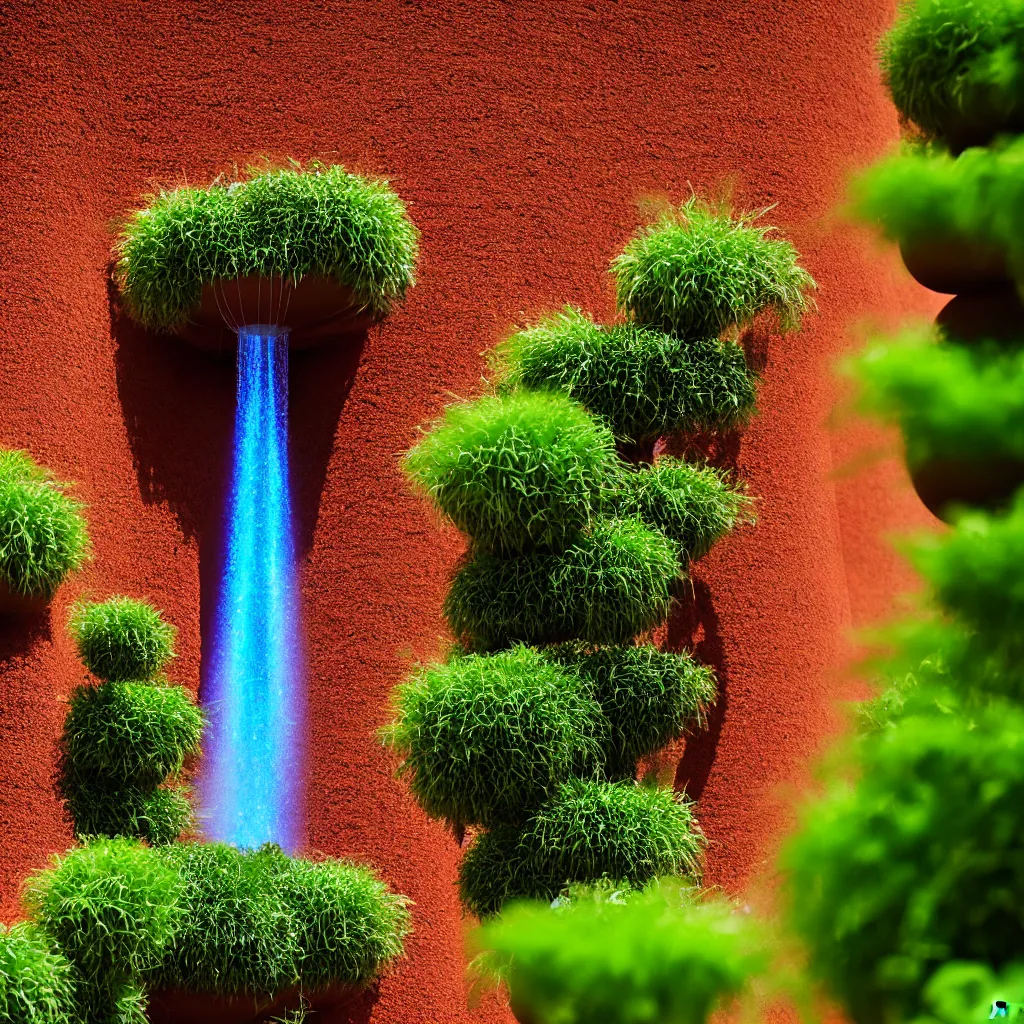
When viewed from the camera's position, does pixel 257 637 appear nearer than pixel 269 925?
No

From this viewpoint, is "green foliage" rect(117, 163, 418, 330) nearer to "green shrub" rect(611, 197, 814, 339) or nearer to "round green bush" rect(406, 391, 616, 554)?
"green shrub" rect(611, 197, 814, 339)

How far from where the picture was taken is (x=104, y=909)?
4641 millimetres

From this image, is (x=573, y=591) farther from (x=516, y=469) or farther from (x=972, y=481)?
(x=972, y=481)

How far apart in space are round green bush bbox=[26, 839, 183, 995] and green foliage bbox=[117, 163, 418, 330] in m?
2.38

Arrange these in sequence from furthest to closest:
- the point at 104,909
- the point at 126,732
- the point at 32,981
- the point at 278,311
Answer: the point at 278,311
the point at 126,732
the point at 104,909
the point at 32,981

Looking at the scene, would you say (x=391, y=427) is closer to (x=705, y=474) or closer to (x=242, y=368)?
(x=242, y=368)

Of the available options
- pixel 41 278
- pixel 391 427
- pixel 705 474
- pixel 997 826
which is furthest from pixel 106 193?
pixel 997 826

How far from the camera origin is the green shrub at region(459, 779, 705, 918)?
15.5 ft

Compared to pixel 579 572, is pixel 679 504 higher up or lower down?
higher up

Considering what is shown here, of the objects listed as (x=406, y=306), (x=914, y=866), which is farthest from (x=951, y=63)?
(x=406, y=306)

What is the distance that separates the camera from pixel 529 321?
6824mm

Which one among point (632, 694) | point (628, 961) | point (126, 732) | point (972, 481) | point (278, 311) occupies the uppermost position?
point (278, 311)

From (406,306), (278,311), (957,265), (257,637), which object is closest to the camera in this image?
(957,265)

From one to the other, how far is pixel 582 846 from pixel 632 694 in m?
0.57
